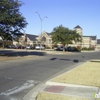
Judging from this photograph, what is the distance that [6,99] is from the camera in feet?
22.1

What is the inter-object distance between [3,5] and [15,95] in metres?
18.6

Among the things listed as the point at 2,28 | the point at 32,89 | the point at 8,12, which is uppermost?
the point at 8,12

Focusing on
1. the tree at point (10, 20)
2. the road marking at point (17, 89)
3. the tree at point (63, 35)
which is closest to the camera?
the road marking at point (17, 89)

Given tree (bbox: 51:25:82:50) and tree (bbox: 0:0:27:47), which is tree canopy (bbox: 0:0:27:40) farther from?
tree (bbox: 51:25:82:50)

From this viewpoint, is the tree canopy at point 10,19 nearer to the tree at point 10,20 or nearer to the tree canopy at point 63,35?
the tree at point 10,20

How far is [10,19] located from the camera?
24.0 m

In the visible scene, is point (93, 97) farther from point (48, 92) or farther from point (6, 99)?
point (6, 99)

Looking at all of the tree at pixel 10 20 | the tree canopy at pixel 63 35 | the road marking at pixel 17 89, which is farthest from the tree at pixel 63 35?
the road marking at pixel 17 89

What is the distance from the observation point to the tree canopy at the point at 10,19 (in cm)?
2388

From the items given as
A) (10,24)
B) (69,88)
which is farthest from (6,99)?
(10,24)

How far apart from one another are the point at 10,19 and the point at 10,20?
0.42ft

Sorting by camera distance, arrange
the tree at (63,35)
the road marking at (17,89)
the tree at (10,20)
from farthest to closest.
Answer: the tree at (63,35)
the tree at (10,20)
the road marking at (17,89)

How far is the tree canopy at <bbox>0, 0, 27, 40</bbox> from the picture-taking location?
23.9m

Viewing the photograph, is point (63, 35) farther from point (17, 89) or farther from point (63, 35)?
point (17, 89)
